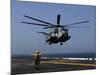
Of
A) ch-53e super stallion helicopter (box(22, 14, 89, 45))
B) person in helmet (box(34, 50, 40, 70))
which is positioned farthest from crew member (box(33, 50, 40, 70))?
ch-53e super stallion helicopter (box(22, 14, 89, 45))

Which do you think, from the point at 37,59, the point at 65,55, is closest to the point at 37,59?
the point at 37,59

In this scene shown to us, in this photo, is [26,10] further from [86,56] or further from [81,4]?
[86,56]

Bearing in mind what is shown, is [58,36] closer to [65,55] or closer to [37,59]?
[65,55]

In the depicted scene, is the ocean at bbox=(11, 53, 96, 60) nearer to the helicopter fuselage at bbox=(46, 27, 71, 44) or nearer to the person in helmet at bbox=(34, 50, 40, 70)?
the person in helmet at bbox=(34, 50, 40, 70)

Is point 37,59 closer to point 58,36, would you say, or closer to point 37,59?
point 37,59

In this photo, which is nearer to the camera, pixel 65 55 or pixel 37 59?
pixel 37 59

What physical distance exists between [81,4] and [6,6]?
125cm

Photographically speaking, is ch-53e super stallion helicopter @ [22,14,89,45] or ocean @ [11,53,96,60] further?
ch-53e super stallion helicopter @ [22,14,89,45]

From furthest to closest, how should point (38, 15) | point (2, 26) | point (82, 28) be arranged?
point (82, 28)
point (38, 15)
point (2, 26)

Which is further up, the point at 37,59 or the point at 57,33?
the point at 57,33

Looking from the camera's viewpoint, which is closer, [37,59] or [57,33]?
[37,59]

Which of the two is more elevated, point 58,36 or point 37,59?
point 58,36

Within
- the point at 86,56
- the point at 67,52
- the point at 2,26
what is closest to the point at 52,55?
the point at 67,52

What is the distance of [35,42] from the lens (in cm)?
365
